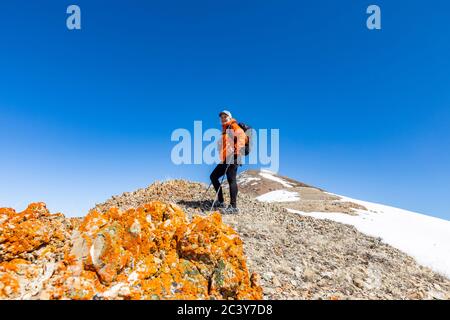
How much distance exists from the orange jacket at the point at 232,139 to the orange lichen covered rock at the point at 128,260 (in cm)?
645

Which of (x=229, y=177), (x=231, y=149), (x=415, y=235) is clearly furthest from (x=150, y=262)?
(x=415, y=235)

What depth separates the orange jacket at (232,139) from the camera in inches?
527

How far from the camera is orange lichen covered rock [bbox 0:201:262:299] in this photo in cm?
571

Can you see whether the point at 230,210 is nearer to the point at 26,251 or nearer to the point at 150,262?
the point at 150,262

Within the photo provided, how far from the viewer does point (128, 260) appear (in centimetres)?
620

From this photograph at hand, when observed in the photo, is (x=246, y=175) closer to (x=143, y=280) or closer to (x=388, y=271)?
(x=388, y=271)

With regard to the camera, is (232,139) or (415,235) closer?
(232,139)

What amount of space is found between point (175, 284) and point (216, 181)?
8366mm

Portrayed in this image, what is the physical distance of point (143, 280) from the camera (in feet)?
19.3

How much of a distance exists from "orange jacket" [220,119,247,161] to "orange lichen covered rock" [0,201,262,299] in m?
6.45

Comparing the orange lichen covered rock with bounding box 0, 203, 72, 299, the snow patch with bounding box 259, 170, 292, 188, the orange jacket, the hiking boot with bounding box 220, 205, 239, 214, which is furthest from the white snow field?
the snow patch with bounding box 259, 170, 292, 188

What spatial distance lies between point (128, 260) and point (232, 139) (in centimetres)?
816

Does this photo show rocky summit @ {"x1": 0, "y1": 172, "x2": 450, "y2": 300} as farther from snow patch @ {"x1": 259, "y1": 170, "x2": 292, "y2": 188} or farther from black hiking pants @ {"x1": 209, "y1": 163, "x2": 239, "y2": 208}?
snow patch @ {"x1": 259, "y1": 170, "x2": 292, "y2": 188}
